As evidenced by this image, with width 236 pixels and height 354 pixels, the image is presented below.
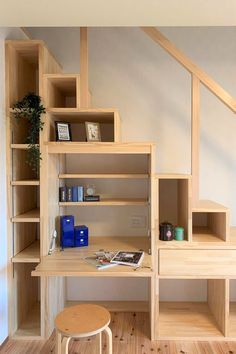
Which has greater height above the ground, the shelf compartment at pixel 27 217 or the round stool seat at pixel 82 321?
the shelf compartment at pixel 27 217

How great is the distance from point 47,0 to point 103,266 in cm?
170

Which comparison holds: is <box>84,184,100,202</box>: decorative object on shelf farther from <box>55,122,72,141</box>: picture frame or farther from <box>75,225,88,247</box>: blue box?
<box>55,122,72,141</box>: picture frame

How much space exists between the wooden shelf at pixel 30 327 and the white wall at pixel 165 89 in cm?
184

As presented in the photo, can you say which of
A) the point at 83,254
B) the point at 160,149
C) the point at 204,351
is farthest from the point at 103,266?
the point at 160,149

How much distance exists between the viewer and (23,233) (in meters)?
2.51

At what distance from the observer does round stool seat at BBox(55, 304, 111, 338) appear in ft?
5.44

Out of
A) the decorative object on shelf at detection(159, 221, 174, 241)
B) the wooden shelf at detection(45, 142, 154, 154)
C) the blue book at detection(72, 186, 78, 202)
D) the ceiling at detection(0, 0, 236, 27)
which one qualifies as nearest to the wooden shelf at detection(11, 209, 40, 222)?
the blue book at detection(72, 186, 78, 202)

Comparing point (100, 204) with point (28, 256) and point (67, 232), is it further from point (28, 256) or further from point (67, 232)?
point (28, 256)

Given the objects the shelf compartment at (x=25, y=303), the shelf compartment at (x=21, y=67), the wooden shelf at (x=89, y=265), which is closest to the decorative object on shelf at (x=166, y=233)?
the wooden shelf at (x=89, y=265)

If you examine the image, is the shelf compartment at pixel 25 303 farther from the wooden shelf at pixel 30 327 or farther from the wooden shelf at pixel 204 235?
the wooden shelf at pixel 204 235

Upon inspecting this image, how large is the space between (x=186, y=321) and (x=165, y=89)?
220 centimetres

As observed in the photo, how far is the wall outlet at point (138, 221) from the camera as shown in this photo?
110 inches

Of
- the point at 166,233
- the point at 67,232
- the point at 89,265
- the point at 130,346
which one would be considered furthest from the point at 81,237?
the point at 130,346

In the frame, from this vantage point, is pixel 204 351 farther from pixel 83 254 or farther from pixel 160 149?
→ pixel 160 149
